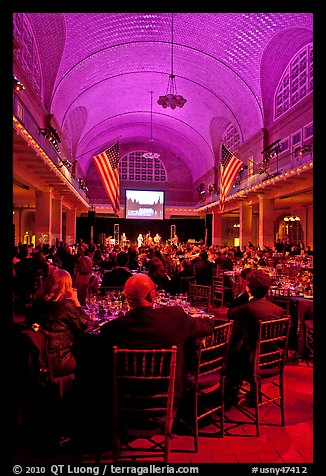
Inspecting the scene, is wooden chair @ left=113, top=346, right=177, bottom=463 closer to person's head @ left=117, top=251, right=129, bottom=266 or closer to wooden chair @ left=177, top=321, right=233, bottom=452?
wooden chair @ left=177, top=321, right=233, bottom=452

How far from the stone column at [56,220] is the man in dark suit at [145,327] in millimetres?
16298

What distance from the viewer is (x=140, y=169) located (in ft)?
114

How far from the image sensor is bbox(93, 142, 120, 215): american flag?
10633 millimetres

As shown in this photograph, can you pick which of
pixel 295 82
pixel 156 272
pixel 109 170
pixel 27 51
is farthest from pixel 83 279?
pixel 295 82

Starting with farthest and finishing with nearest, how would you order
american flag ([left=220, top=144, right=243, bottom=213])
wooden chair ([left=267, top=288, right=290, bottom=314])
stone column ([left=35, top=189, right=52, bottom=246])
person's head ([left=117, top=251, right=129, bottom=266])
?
stone column ([left=35, top=189, right=52, bottom=246]) < american flag ([left=220, top=144, right=243, bottom=213]) < person's head ([left=117, top=251, right=129, bottom=266]) < wooden chair ([left=267, top=288, right=290, bottom=314])

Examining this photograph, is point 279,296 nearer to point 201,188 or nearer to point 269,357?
point 269,357

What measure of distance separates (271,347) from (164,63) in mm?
18795

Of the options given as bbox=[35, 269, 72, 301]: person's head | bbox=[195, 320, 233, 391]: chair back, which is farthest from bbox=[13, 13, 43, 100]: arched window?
bbox=[195, 320, 233, 391]: chair back

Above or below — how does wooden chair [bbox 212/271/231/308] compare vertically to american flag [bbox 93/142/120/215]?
below

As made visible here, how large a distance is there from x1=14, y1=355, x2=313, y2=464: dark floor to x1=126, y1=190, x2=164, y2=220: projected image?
25.6m

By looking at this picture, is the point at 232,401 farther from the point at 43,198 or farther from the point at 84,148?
the point at 84,148

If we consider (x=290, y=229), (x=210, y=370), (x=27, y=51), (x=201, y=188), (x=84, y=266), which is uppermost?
(x=27, y=51)
